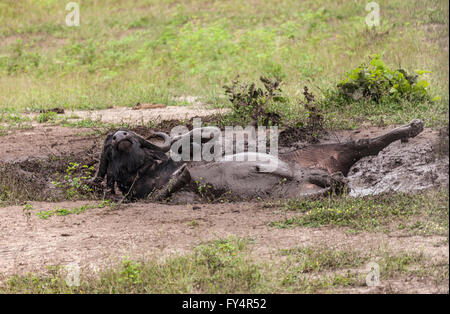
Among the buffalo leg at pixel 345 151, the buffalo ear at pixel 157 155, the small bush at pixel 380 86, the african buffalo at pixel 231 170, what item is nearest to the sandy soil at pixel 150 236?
the african buffalo at pixel 231 170

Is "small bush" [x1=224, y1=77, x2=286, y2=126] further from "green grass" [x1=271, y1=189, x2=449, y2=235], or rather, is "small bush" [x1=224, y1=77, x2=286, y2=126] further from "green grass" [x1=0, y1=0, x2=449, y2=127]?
"green grass" [x1=271, y1=189, x2=449, y2=235]

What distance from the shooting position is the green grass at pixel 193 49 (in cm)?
1106

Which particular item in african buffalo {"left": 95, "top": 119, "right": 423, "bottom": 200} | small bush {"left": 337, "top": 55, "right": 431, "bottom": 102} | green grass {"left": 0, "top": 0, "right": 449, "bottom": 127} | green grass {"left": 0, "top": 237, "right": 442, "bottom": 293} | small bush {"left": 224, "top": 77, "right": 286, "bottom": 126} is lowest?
green grass {"left": 0, "top": 237, "right": 442, "bottom": 293}

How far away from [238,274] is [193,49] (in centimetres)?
1162

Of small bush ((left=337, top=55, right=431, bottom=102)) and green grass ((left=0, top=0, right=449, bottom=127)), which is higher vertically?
green grass ((left=0, top=0, right=449, bottom=127))

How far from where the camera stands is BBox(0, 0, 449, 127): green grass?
36.3 ft

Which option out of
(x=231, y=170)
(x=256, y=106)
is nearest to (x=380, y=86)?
(x=256, y=106)

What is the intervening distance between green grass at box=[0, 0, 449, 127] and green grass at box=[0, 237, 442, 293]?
4.16 m

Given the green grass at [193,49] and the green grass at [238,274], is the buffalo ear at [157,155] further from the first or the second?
the green grass at [193,49]

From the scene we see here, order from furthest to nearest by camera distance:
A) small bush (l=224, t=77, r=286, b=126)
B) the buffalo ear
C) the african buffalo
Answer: small bush (l=224, t=77, r=286, b=126), the buffalo ear, the african buffalo

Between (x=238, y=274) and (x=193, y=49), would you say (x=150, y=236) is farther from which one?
(x=193, y=49)

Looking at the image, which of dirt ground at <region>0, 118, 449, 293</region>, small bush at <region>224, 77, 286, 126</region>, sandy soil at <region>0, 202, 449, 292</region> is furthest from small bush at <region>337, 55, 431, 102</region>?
sandy soil at <region>0, 202, 449, 292</region>

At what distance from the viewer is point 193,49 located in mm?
14891

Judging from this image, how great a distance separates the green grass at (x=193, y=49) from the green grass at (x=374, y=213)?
9.55 ft
